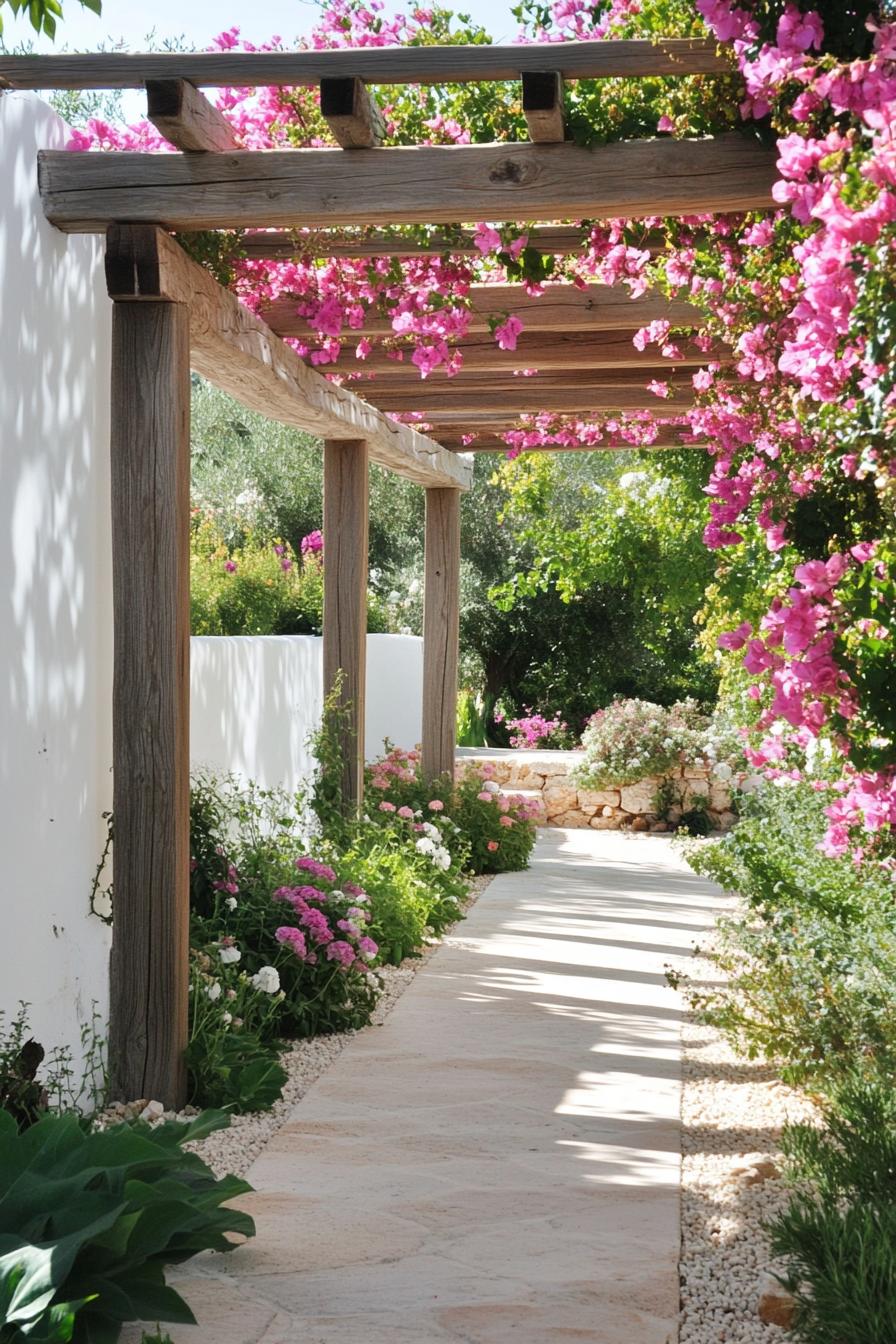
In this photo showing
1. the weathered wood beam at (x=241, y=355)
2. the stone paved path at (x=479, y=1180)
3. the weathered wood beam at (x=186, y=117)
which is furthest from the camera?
the weathered wood beam at (x=241, y=355)

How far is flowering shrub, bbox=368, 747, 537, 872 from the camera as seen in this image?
983 centimetres

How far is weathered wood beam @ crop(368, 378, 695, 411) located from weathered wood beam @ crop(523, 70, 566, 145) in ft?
13.4

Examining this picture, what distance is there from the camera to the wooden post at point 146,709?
4449 mm

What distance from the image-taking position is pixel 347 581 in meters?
8.41

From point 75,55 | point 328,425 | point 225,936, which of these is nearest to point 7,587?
point 75,55

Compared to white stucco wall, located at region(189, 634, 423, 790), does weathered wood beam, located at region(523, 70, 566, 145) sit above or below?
above

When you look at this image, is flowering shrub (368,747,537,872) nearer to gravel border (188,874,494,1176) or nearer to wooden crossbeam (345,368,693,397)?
gravel border (188,874,494,1176)

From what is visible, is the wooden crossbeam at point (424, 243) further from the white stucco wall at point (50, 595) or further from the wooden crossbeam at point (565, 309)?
the wooden crossbeam at point (565, 309)

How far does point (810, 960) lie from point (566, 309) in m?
2.78

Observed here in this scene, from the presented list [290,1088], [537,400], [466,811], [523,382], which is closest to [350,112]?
[290,1088]

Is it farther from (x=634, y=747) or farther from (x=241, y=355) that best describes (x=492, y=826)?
(x=241, y=355)

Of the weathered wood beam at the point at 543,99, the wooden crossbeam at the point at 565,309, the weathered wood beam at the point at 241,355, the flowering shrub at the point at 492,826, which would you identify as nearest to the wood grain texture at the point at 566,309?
the wooden crossbeam at the point at 565,309

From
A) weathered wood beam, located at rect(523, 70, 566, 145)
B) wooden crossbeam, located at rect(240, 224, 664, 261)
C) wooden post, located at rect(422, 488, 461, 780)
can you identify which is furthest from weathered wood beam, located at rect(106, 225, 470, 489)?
wooden post, located at rect(422, 488, 461, 780)

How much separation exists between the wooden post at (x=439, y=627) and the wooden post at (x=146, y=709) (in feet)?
20.7
